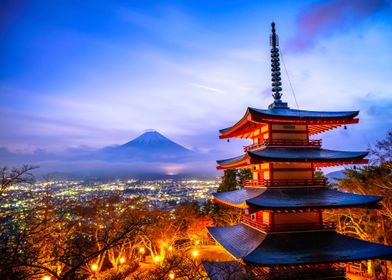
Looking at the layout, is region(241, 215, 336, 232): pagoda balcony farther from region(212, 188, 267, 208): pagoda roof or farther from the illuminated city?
the illuminated city

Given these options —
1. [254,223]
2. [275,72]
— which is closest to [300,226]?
[254,223]

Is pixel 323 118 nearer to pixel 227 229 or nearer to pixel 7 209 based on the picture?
pixel 227 229

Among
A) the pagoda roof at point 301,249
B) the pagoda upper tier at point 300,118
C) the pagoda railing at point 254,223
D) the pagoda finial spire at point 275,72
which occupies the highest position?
the pagoda finial spire at point 275,72

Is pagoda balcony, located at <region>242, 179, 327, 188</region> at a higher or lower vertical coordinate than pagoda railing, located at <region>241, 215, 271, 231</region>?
higher

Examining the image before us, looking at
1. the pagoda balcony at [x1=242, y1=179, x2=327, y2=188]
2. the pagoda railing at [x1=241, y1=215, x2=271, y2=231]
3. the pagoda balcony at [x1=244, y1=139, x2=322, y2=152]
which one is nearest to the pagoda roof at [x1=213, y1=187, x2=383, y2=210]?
the pagoda balcony at [x1=242, y1=179, x2=327, y2=188]

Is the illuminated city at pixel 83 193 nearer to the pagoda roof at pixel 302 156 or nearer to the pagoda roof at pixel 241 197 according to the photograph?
the pagoda roof at pixel 241 197

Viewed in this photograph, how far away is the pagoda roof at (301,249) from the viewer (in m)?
10.2

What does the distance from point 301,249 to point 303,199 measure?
2205mm

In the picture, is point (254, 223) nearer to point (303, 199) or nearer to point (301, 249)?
point (301, 249)

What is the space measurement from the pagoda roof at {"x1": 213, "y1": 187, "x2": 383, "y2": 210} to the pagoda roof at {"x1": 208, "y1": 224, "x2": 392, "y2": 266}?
5.72 ft

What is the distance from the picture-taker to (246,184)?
1538 centimetres

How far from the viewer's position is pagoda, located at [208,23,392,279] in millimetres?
10625

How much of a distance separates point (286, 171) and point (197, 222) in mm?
18932

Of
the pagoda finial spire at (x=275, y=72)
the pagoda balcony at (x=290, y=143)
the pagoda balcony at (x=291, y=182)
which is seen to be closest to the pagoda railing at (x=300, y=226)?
the pagoda balcony at (x=291, y=182)
